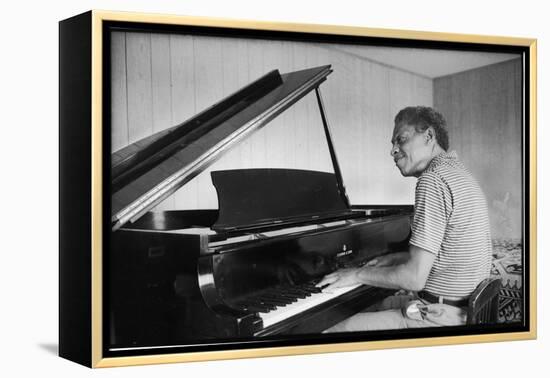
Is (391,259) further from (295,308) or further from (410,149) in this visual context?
(295,308)

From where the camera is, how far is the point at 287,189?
10.9ft

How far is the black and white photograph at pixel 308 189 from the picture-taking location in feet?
9.96

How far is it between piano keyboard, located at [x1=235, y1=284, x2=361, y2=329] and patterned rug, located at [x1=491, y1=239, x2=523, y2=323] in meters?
0.93

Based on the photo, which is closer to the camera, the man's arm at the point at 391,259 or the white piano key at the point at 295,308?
the white piano key at the point at 295,308

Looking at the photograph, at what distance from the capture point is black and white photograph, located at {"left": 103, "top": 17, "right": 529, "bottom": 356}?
3037mm

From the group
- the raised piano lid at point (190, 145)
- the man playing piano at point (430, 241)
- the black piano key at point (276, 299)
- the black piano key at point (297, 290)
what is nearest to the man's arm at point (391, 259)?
the man playing piano at point (430, 241)

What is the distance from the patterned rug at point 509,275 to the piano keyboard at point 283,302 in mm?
927

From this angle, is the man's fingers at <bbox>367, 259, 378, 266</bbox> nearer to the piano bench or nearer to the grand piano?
the grand piano

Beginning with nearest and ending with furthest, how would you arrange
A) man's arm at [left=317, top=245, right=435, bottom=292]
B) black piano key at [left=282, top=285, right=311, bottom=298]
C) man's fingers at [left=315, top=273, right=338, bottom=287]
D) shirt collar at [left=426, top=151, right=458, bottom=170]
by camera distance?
black piano key at [left=282, top=285, right=311, bottom=298]
man's fingers at [left=315, top=273, right=338, bottom=287]
man's arm at [left=317, top=245, right=435, bottom=292]
shirt collar at [left=426, top=151, right=458, bottom=170]

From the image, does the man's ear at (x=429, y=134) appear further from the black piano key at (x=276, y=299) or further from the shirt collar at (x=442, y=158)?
the black piano key at (x=276, y=299)

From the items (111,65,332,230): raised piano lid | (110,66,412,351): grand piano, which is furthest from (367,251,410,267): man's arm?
(111,65,332,230): raised piano lid

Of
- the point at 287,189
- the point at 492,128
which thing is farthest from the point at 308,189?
the point at 492,128

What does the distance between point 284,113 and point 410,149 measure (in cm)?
60

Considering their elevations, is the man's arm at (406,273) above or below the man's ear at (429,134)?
below
